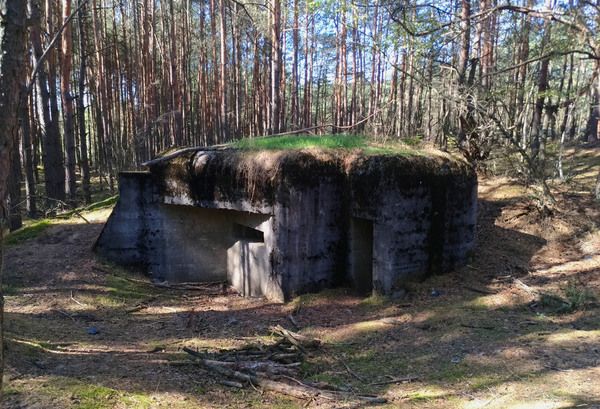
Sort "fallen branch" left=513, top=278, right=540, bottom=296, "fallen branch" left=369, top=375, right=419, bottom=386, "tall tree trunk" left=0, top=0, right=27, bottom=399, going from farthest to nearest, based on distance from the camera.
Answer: "fallen branch" left=513, top=278, right=540, bottom=296, "fallen branch" left=369, top=375, right=419, bottom=386, "tall tree trunk" left=0, top=0, right=27, bottom=399

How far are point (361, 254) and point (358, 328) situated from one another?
173 cm

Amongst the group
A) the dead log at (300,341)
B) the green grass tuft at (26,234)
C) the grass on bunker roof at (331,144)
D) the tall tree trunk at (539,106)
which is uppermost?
the tall tree trunk at (539,106)

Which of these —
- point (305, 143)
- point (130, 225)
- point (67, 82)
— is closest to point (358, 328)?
point (305, 143)

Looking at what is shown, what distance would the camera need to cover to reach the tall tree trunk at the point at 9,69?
245 cm

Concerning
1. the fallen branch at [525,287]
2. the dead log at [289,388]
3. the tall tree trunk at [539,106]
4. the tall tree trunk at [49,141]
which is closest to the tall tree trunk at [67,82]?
the tall tree trunk at [49,141]

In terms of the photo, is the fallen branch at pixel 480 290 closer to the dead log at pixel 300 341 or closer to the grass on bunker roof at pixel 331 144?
the grass on bunker roof at pixel 331 144

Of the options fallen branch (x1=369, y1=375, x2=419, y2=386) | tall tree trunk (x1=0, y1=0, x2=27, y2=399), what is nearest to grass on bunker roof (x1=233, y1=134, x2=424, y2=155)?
fallen branch (x1=369, y1=375, x2=419, y2=386)

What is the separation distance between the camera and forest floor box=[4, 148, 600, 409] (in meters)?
4.29

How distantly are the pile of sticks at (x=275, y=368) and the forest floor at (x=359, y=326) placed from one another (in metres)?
0.12

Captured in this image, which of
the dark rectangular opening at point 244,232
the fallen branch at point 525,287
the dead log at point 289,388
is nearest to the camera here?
the dead log at point 289,388

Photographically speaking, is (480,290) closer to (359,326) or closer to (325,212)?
(359,326)

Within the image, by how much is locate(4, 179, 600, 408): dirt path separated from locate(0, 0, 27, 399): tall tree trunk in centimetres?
208

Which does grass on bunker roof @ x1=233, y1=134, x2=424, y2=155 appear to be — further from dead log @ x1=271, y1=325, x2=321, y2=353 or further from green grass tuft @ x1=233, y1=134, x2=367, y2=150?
dead log @ x1=271, y1=325, x2=321, y2=353

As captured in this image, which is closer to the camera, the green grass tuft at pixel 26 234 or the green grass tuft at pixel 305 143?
the green grass tuft at pixel 305 143
